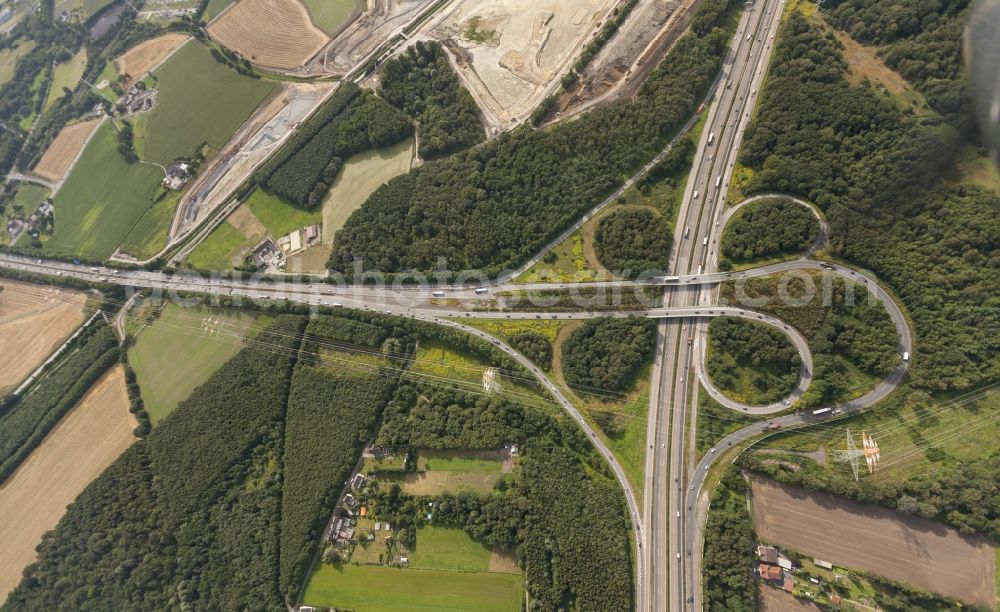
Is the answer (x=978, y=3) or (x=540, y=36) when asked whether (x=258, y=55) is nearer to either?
(x=540, y=36)

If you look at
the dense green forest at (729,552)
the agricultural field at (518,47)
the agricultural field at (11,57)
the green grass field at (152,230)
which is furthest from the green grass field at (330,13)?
the dense green forest at (729,552)

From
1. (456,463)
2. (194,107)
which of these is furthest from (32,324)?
(456,463)

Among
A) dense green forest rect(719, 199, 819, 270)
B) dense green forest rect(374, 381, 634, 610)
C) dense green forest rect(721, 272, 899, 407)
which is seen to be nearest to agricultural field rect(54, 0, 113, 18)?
dense green forest rect(374, 381, 634, 610)

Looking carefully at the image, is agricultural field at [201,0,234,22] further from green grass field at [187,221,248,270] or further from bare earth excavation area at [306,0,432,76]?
green grass field at [187,221,248,270]

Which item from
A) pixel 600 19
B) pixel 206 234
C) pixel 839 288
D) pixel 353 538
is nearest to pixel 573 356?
pixel 839 288

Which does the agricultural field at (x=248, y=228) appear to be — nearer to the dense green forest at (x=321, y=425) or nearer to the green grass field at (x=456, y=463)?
the dense green forest at (x=321, y=425)

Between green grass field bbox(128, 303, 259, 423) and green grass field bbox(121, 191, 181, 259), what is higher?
green grass field bbox(121, 191, 181, 259)
